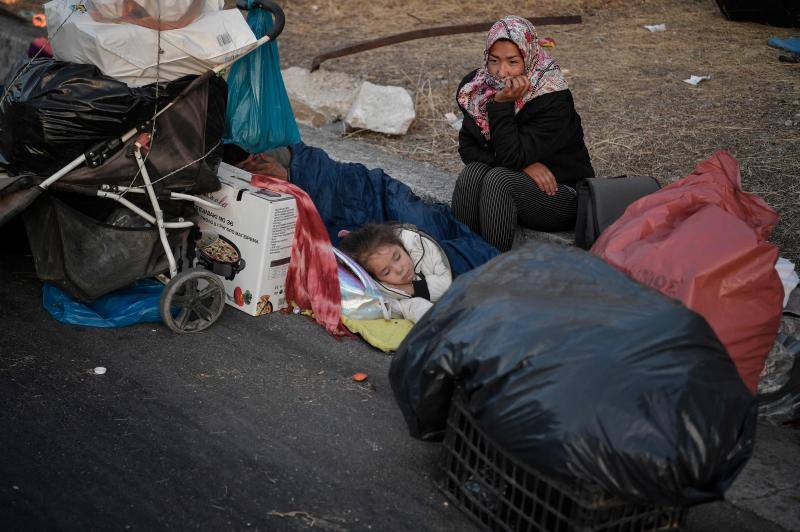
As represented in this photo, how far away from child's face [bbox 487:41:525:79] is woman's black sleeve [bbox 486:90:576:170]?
0.15 meters

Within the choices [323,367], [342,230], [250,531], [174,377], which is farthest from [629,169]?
[250,531]

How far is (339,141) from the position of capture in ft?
18.7

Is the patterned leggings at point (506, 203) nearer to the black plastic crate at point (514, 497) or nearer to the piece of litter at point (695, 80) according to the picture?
the black plastic crate at point (514, 497)

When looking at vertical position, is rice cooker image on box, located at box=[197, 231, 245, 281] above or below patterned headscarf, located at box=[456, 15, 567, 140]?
below

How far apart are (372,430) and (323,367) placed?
1.73ft

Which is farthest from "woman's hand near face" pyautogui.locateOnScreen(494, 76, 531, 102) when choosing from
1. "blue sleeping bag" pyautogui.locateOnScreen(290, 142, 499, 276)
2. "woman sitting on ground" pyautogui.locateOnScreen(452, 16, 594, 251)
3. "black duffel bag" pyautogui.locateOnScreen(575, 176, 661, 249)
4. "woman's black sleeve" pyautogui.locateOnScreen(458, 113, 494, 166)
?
"blue sleeping bag" pyautogui.locateOnScreen(290, 142, 499, 276)

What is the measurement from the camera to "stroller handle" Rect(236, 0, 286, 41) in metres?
3.84

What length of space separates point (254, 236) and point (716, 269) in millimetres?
1994

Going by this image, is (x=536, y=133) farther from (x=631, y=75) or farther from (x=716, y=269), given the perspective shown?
(x=631, y=75)

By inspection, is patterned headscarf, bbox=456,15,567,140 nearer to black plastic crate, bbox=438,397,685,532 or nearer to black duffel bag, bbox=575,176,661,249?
black duffel bag, bbox=575,176,661,249

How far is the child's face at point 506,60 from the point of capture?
4004 millimetres

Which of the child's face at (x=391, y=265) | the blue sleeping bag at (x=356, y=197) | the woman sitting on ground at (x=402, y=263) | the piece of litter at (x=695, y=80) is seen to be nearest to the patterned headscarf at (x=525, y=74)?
the blue sleeping bag at (x=356, y=197)

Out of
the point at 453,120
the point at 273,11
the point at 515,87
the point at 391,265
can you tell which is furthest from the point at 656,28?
the point at 391,265

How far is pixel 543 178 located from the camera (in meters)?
4.07
